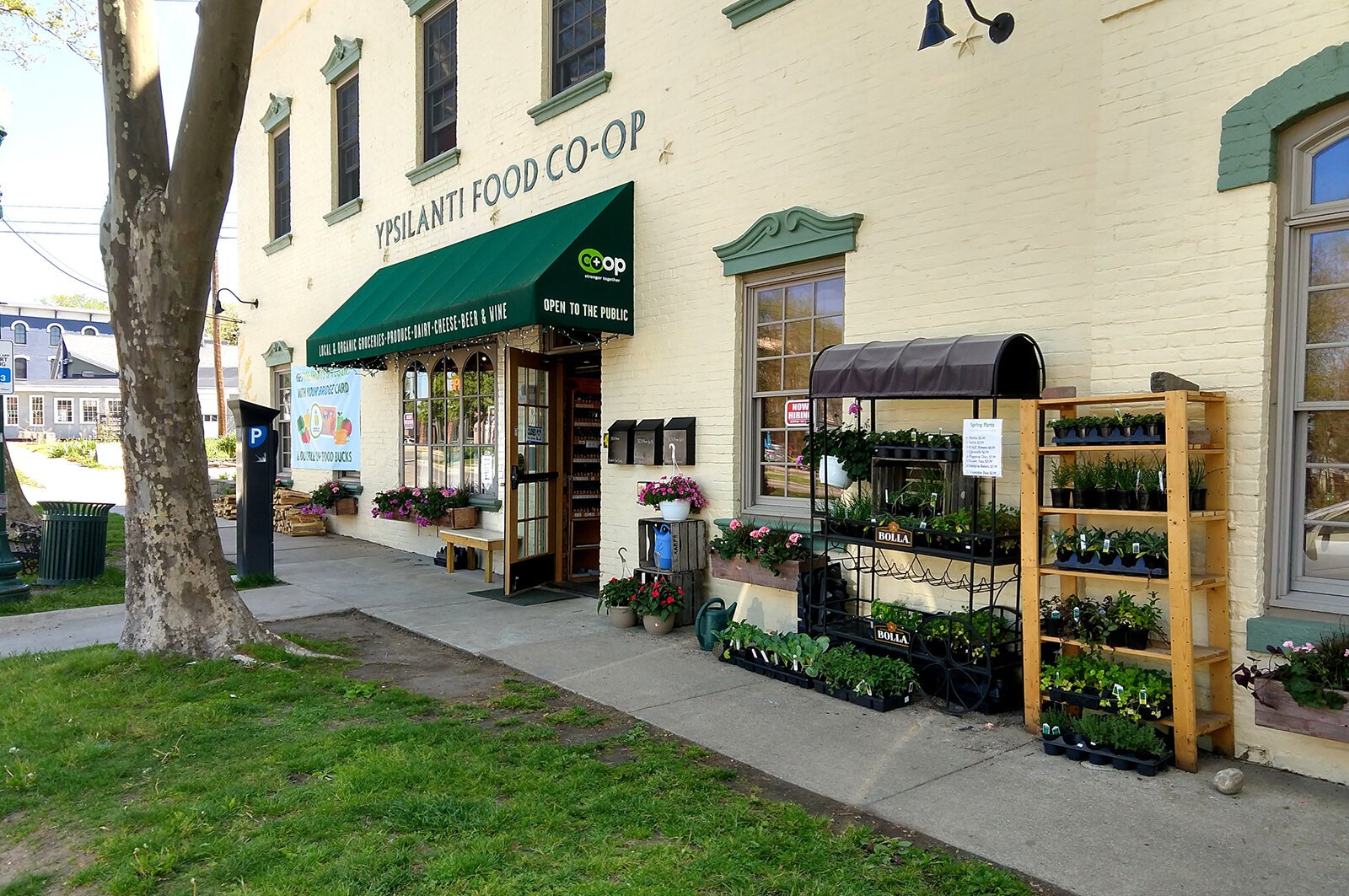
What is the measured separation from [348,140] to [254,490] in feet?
20.9

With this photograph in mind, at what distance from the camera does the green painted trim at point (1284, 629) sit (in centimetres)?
444

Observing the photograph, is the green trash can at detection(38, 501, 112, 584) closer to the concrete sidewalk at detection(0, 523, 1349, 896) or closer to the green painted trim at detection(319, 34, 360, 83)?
the concrete sidewalk at detection(0, 523, 1349, 896)

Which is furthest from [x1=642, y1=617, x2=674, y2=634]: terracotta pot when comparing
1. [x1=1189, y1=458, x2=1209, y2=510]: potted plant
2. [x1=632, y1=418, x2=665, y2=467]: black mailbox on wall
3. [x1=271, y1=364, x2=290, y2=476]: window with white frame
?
[x1=271, y1=364, x2=290, y2=476]: window with white frame

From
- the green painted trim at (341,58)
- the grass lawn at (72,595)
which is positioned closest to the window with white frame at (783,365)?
the grass lawn at (72,595)

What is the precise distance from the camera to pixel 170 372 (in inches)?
255

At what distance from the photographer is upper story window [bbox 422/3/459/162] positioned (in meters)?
11.6

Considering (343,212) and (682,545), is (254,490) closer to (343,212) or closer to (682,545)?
(343,212)

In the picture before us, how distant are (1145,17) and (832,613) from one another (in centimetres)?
417

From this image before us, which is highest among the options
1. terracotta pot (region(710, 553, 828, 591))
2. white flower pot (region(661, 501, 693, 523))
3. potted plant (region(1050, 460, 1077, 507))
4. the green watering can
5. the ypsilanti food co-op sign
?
the ypsilanti food co-op sign

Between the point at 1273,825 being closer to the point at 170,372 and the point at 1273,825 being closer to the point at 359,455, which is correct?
the point at 170,372

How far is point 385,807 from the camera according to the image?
4062 mm

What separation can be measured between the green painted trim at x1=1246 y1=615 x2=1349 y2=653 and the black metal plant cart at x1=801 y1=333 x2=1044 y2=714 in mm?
1183

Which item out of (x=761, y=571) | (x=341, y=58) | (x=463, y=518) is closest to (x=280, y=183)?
(x=341, y=58)

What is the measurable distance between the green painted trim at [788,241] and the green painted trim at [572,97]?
2460 mm
